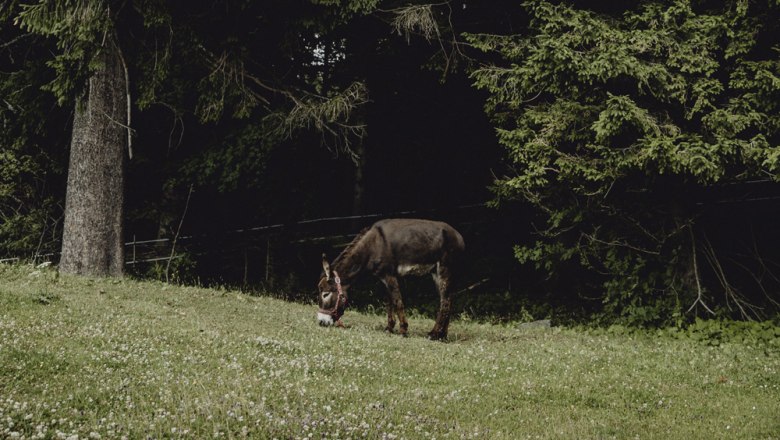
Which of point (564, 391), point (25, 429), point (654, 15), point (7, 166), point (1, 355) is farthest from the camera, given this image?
point (7, 166)

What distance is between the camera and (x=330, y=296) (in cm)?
1302

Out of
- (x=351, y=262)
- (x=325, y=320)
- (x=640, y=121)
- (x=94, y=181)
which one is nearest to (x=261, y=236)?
(x=94, y=181)

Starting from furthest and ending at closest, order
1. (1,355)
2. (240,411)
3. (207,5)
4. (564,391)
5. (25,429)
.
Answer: (207,5) < (564,391) < (1,355) < (240,411) < (25,429)

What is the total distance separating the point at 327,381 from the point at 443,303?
5.55 m

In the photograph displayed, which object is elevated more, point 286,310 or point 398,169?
point 398,169

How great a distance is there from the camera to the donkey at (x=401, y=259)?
13.5 m

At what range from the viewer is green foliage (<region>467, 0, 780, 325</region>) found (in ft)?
44.3

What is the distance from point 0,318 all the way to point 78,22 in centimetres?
770

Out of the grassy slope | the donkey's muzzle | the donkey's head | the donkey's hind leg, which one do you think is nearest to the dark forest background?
the donkey's hind leg

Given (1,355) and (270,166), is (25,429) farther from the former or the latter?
(270,166)

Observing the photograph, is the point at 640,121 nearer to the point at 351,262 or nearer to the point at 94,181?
the point at 351,262

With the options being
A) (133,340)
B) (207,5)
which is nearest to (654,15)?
(207,5)

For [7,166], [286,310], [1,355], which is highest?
[7,166]

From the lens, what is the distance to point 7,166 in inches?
882
